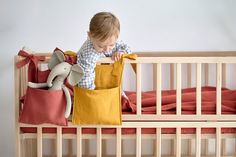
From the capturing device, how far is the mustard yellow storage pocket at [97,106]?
6.53 feet

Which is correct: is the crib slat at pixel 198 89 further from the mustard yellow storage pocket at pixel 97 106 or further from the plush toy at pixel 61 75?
the plush toy at pixel 61 75

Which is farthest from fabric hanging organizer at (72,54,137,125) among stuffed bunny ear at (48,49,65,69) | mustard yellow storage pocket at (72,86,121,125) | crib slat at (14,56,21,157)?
crib slat at (14,56,21,157)

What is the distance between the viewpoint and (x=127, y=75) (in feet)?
8.70

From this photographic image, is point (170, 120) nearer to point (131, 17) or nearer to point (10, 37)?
point (131, 17)

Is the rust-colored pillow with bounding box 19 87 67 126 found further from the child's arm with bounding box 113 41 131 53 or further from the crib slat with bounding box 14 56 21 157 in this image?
the child's arm with bounding box 113 41 131 53

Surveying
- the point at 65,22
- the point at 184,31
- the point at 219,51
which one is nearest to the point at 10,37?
the point at 65,22

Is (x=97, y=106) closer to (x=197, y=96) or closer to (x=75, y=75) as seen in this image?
(x=75, y=75)

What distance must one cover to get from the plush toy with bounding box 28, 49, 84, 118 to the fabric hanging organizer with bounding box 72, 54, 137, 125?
0.05 meters

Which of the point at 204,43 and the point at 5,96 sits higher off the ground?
the point at 204,43

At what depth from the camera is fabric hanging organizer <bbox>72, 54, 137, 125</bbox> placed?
1992 mm

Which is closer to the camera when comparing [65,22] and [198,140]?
[198,140]

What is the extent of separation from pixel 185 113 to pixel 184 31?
0.70 metres

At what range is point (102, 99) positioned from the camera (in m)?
1.99

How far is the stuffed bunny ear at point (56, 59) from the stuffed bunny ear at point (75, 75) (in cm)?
7
